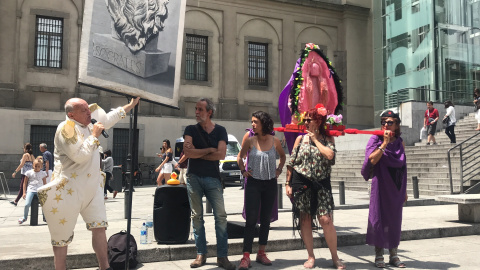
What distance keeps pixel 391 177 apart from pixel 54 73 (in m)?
21.8

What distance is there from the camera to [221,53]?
27531 millimetres

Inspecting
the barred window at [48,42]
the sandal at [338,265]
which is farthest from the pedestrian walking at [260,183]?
the barred window at [48,42]

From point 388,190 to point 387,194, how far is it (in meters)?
0.05

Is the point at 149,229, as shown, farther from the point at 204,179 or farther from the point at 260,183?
the point at 260,183

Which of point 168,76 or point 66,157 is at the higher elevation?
point 168,76

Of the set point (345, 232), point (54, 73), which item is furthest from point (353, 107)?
point (345, 232)

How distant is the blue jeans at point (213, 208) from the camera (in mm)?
5602

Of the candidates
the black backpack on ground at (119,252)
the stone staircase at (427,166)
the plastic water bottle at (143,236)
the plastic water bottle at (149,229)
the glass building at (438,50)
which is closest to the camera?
the black backpack on ground at (119,252)

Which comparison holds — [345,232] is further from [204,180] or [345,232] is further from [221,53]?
[221,53]

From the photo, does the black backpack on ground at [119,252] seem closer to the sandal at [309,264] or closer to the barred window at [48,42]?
the sandal at [309,264]

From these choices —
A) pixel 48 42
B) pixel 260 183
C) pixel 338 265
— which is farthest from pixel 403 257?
pixel 48 42

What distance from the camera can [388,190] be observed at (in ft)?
18.8

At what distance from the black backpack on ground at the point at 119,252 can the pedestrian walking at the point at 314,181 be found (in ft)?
6.84

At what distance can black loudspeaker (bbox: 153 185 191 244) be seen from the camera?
639 centimetres
